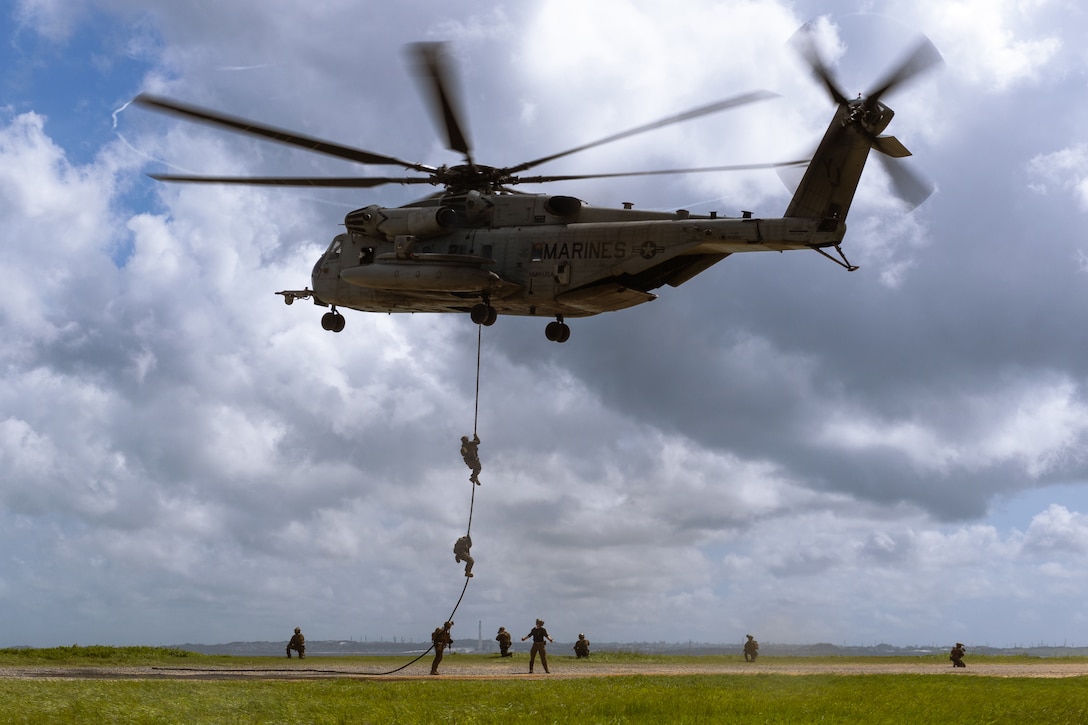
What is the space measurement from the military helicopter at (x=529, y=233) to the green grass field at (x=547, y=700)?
29.3 ft

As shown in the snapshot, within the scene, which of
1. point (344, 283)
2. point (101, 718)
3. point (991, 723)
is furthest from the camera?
point (344, 283)

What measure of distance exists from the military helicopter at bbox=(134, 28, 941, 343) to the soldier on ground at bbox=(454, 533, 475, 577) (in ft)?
17.6

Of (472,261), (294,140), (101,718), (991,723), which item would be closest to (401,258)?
(472,261)

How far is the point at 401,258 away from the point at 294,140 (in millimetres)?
3935

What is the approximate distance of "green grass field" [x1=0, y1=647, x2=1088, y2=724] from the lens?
16188 millimetres

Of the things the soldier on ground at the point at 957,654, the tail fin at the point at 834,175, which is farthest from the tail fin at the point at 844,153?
the soldier on ground at the point at 957,654

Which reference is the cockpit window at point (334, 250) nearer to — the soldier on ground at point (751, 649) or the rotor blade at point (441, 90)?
the rotor blade at point (441, 90)

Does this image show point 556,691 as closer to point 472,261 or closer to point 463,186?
point 472,261

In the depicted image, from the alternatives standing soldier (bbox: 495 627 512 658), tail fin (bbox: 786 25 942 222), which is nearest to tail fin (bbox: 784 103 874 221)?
tail fin (bbox: 786 25 942 222)

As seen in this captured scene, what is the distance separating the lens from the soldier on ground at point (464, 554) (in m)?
25.0

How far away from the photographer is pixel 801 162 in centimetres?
2481

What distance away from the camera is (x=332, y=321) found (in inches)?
1128

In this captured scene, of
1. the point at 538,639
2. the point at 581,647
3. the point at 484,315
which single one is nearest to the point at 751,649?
the point at 581,647

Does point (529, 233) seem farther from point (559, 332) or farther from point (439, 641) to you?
point (439, 641)
